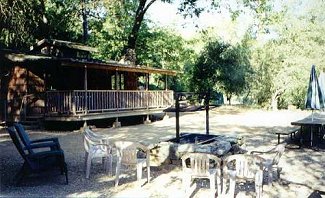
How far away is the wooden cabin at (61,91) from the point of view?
17.5m

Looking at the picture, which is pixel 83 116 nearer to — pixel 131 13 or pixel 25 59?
pixel 25 59

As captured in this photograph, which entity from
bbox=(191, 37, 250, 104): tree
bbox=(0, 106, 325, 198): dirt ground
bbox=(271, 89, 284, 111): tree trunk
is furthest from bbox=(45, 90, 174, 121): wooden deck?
bbox=(271, 89, 284, 111): tree trunk

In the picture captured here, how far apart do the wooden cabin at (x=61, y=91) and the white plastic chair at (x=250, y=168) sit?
39.3 feet

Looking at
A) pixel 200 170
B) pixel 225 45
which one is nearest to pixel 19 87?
pixel 200 170

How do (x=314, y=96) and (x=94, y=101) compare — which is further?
(x=94, y=101)

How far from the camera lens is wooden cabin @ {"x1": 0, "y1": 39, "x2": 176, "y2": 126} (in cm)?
1745

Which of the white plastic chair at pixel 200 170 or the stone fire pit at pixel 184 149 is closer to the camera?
the white plastic chair at pixel 200 170

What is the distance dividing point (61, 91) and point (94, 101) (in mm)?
1912

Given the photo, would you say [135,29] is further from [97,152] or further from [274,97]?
[97,152]

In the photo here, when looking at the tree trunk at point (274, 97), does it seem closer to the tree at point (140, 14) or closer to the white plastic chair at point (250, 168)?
the tree at point (140, 14)

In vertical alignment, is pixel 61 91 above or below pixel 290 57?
below

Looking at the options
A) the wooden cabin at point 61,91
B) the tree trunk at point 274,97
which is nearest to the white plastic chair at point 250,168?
the wooden cabin at point 61,91

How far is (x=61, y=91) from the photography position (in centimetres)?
1719

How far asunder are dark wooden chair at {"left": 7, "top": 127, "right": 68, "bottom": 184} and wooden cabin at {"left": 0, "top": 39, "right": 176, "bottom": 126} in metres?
9.56
